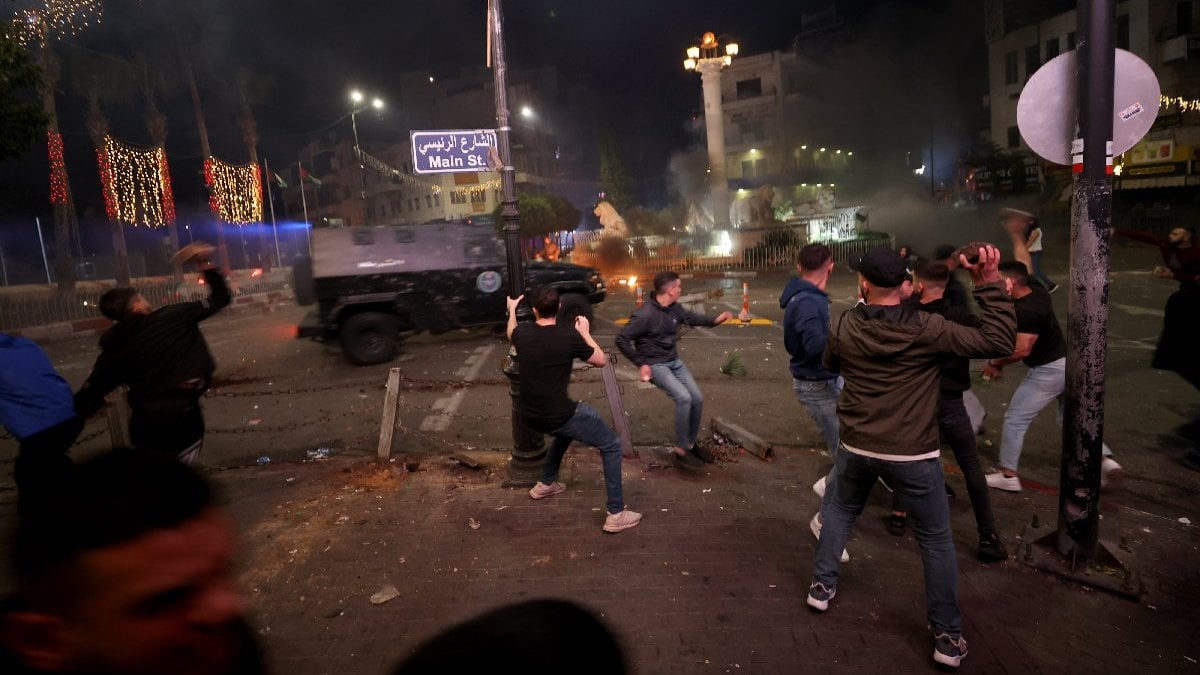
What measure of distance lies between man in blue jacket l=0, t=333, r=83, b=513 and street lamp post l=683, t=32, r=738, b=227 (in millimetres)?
28432

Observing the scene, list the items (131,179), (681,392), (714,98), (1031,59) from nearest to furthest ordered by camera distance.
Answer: (681,392) → (131,179) → (714,98) → (1031,59)

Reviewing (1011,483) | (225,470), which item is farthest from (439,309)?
(1011,483)

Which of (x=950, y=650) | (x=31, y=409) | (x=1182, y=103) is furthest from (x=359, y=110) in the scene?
(x=1182, y=103)

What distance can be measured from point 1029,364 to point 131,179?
34.8 m

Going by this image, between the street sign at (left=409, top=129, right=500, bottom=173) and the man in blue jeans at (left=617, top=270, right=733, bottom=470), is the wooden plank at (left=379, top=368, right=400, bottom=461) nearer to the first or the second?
the man in blue jeans at (left=617, top=270, right=733, bottom=470)

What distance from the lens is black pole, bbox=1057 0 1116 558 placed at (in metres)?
3.66

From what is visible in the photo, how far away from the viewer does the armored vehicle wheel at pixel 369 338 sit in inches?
444

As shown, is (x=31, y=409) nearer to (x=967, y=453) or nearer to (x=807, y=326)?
(x=807, y=326)

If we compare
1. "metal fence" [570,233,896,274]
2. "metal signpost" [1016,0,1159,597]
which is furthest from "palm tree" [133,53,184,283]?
"metal signpost" [1016,0,1159,597]

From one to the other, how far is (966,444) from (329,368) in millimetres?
10088

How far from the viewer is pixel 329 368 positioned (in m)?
Answer: 11.4

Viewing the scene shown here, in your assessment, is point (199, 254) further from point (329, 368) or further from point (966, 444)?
point (329, 368)

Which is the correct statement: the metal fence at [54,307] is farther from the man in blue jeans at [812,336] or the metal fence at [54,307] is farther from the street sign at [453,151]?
the man in blue jeans at [812,336]

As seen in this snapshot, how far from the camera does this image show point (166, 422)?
4188 mm
